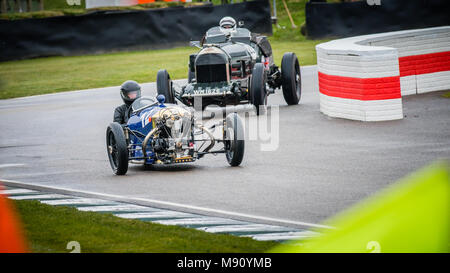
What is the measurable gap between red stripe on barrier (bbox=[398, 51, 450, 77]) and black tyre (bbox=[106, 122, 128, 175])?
8.52 m

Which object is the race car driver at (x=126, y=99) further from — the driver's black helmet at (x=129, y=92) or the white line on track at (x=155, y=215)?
the white line on track at (x=155, y=215)

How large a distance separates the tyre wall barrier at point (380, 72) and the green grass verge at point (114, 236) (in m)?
7.15

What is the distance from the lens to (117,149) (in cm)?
959

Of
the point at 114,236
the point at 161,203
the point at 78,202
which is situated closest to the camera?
the point at 114,236

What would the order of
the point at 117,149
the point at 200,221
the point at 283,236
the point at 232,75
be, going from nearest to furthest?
the point at 283,236
the point at 200,221
the point at 117,149
the point at 232,75

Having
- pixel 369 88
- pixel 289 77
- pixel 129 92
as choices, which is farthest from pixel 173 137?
pixel 289 77

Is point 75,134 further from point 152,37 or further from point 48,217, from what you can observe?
point 152,37

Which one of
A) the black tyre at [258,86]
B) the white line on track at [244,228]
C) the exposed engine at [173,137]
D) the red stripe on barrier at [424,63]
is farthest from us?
the red stripe on barrier at [424,63]

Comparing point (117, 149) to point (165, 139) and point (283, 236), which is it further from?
point (283, 236)

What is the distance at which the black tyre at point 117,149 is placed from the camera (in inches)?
377

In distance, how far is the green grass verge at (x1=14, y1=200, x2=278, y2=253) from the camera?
574 cm

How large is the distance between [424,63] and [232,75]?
451 centimetres

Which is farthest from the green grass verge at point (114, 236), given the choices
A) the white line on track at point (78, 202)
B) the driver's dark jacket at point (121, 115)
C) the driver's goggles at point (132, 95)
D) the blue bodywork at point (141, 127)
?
the driver's goggles at point (132, 95)

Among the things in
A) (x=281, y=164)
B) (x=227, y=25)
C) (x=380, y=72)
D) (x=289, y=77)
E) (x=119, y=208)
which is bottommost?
(x=281, y=164)
